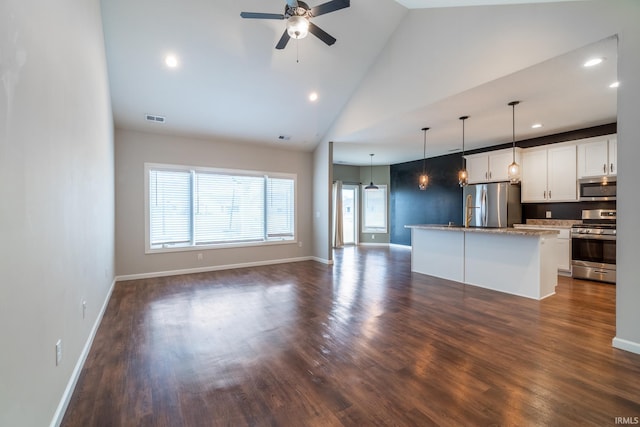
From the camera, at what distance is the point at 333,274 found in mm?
5609

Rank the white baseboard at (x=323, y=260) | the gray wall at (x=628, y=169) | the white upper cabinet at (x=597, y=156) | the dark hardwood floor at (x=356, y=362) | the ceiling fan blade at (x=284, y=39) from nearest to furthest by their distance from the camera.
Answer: the dark hardwood floor at (x=356, y=362) → the gray wall at (x=628, y=169) → the ceiling fan blade at (x=284, y=39) → the white upper cabinet at (x=597, y=156) → the white baseboard at (x=323, y=260)

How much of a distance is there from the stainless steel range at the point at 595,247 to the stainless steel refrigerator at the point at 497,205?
109 cm

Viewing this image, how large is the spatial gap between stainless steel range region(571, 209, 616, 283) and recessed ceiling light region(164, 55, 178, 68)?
7272mm

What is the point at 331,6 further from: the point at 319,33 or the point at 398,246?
the point at 398,246

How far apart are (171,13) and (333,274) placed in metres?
4.76

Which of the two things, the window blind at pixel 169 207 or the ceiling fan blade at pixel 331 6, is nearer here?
the ceiling fan blade at pixel 331 6

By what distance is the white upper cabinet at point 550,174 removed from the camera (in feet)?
17.7

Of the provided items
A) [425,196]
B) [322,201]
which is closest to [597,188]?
[425,196]

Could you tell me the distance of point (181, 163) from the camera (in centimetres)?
568

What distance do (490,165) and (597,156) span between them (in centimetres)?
177

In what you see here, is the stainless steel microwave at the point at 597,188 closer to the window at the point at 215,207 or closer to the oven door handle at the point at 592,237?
the oven door handle at the point at 592,237

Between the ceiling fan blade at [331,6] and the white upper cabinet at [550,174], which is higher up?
the ceiling fan blade at [331,6]

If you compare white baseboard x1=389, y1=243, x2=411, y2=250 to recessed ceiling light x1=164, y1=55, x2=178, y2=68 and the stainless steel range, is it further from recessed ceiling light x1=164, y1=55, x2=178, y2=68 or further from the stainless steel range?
recessed ceiling light x1=164, y1=55, x2=178, y2=68

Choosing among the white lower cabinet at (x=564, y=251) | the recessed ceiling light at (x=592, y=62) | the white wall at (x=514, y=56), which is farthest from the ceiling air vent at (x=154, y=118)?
the white lower cabinet at (x=564, y=251)
